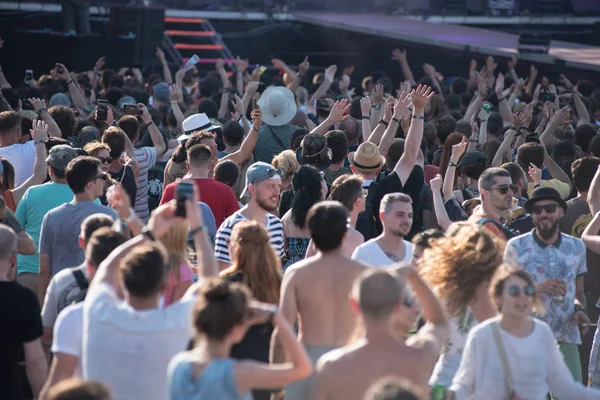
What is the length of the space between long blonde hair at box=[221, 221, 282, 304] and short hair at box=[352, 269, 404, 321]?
129 centimetres

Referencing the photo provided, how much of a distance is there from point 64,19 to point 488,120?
969cm

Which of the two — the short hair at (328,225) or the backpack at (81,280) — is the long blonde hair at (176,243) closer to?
the backpack at (81,280)

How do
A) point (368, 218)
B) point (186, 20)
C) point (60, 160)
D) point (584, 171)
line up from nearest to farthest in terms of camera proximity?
point (60, 160), point (584, 171), point (368, 218), point (186, 20)

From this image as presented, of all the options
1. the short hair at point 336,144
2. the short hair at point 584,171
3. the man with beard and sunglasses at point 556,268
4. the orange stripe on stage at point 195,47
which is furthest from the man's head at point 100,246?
the orange stripe on stage at point 195,47

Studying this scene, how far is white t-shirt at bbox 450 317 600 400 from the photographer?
387cm

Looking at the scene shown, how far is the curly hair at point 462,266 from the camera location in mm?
4289

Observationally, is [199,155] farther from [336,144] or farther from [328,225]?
[328,225]

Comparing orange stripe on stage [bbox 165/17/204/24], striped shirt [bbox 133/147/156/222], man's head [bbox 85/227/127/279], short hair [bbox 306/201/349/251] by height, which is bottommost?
orange stripe on stage [bbox 165/17/204/24]

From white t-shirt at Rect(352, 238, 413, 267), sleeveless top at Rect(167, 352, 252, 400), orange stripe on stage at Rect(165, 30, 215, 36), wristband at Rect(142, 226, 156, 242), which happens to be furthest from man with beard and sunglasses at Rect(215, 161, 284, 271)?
orange stripe on stage at Rect(165, 30, 215, 36)

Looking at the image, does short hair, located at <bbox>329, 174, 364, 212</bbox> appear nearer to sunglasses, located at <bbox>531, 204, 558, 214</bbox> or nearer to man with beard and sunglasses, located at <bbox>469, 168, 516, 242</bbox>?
man with beard and sunglasses, located at <bbox>469, 168, 516, 242</bbox>

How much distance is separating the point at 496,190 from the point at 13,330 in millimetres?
2826

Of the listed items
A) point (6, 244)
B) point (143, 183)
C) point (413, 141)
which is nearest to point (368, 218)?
point (413, 141)

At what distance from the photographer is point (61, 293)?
454 centimetres

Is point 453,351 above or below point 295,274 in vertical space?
below
